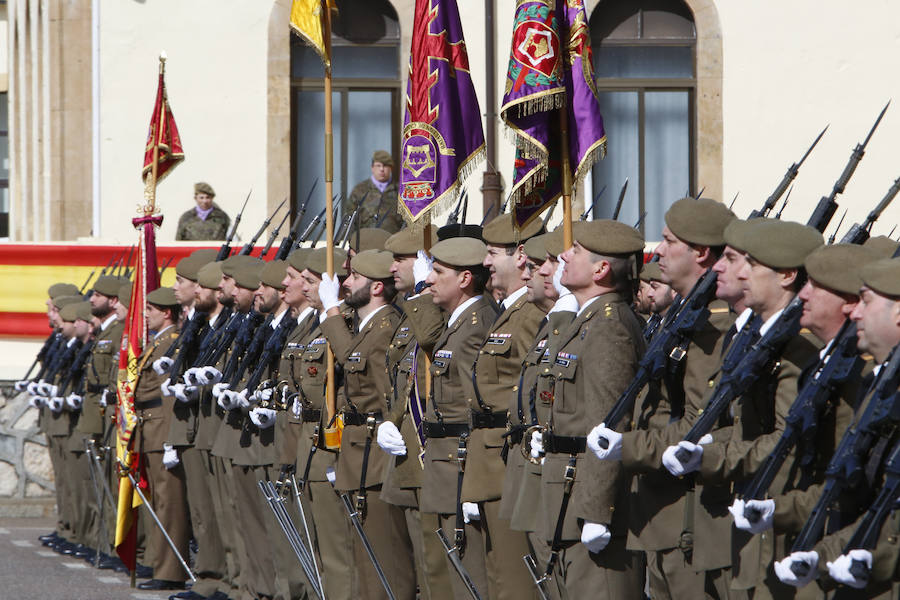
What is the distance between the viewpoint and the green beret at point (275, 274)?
8.75 metres

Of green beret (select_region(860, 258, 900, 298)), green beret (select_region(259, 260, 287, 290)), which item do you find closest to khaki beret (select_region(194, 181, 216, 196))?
green beret (select_region(259, 260, 287, 290))

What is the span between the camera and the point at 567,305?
6.00m

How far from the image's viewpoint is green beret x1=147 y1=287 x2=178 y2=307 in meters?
10.5

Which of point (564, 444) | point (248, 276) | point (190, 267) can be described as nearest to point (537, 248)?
point (564, 444)

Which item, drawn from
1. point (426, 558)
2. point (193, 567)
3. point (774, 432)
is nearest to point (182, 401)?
point (193, 567)

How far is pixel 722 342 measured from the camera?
5320 millimetres

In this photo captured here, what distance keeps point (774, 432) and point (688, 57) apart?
11.9 m

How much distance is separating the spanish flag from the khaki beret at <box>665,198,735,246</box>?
328 cm

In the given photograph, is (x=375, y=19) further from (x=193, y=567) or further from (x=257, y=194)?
(x=193, y=567)

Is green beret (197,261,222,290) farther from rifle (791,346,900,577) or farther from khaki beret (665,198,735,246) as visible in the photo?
rifle (791,346,900,577)

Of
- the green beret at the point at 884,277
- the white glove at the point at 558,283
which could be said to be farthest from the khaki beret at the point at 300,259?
the green beret at the point at 884,277

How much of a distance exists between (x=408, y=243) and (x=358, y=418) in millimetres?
851

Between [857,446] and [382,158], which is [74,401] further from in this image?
[857,446]

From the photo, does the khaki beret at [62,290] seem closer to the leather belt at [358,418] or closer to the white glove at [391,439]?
the leather belt at [358,418]
